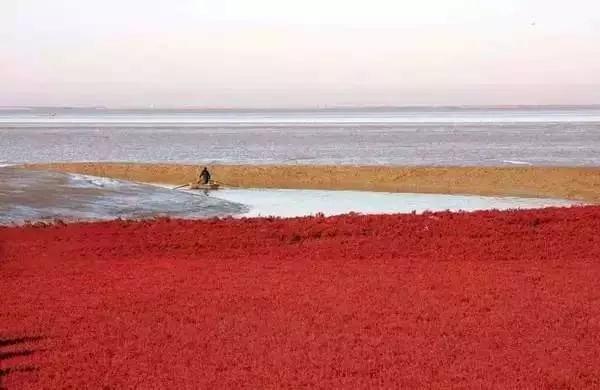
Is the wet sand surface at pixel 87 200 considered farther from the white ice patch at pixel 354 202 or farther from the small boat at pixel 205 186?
the small boat at pixel 205 186

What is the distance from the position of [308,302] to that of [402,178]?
24.2 m

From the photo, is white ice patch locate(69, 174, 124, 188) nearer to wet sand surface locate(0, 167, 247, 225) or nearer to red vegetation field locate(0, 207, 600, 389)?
wet sand surface locate(0, 167, 247, 225)

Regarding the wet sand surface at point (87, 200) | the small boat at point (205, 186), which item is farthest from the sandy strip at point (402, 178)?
the wet sand surface at point (87, 200)

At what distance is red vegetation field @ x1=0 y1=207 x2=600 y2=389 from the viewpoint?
373 inches

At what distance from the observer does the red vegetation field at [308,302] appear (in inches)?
373

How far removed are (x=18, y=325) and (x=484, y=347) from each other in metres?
5.92

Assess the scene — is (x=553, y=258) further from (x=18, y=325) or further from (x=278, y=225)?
(x=18, y=325)

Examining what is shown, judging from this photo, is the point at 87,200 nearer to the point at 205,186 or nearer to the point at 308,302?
the point at 205,186

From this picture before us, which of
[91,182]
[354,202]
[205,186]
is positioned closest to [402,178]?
[354,202]

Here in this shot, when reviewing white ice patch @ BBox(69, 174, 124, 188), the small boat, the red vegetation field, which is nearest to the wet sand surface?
white ice patch @ BBox(69, 174, 124, 188)

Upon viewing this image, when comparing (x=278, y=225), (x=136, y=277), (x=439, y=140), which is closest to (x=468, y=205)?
(x=278, y=225)

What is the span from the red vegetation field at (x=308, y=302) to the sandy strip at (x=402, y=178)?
1192cm

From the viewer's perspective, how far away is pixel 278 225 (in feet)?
65.1

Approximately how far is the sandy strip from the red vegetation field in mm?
11917
